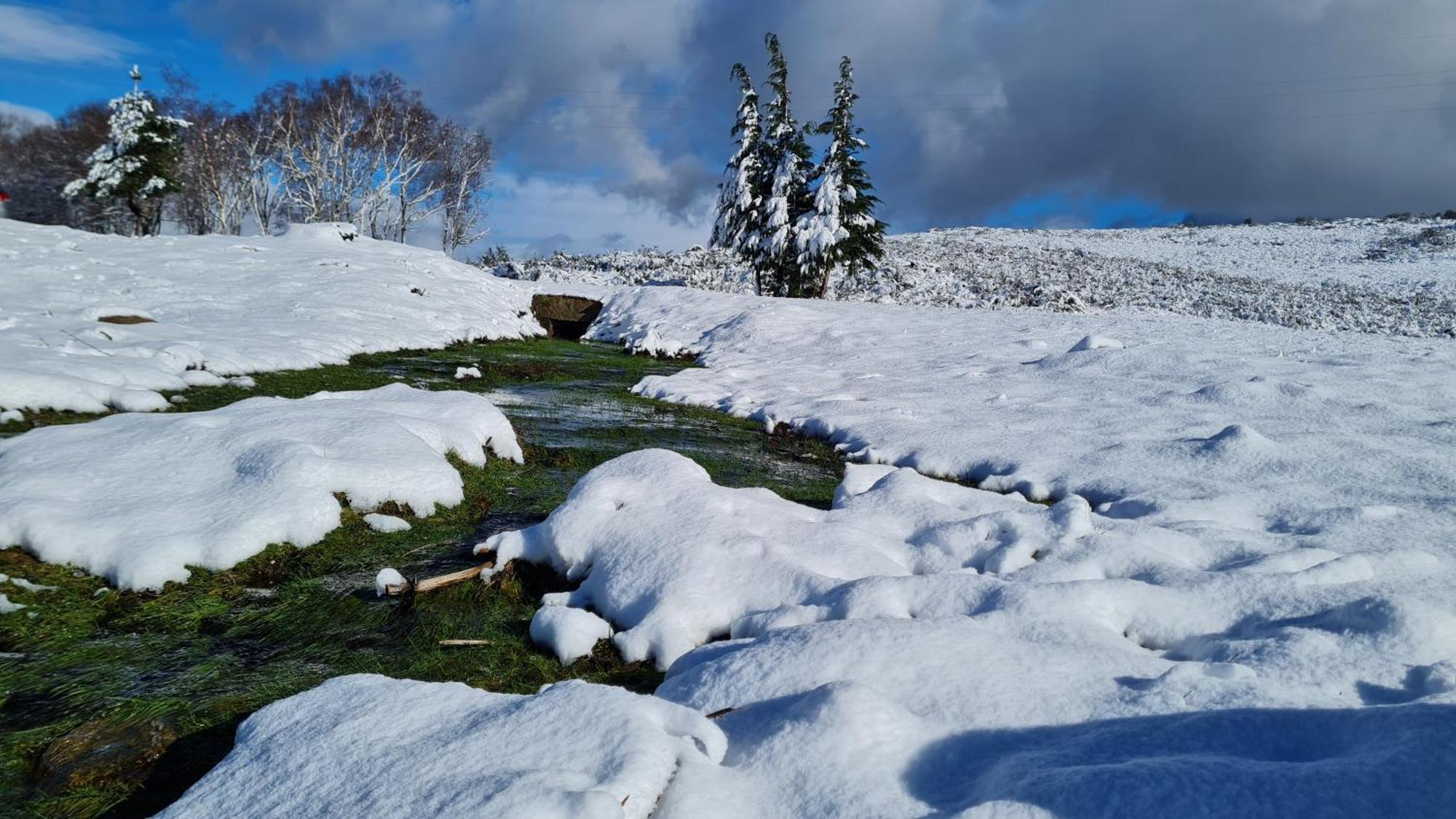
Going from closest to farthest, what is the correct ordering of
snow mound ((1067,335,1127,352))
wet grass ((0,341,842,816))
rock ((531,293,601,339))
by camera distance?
wet grass ((0,341,842,816)) < snow mound ((1067,335,1127,352)) < rock ((531,293,601,339))

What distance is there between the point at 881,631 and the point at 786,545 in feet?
4.32

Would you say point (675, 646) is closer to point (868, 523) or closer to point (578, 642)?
point (578, 642)

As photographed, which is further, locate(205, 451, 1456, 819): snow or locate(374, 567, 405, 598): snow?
locate(374, 567, 405, 598): snow

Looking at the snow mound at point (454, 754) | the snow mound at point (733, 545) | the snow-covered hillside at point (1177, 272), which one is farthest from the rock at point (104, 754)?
the snow-covered hillside at point (1177, 272)

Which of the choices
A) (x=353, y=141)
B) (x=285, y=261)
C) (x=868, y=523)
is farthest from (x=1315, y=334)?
(x=353, y=141)

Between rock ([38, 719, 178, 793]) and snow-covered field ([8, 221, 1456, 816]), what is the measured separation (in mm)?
590

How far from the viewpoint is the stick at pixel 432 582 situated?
13.0 feet

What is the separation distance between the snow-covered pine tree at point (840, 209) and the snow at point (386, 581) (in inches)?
795

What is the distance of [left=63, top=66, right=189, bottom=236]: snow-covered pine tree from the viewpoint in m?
27.1

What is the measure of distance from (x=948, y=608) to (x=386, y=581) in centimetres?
304

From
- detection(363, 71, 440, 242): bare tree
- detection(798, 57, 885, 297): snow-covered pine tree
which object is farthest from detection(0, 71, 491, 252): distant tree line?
detection(798, 57, 885, 297): snow-covered pine tree

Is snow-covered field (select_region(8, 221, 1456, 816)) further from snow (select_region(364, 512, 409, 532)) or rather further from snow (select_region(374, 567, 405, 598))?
snow (select_region(374, 567, 405, 598))

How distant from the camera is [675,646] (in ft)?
11.0

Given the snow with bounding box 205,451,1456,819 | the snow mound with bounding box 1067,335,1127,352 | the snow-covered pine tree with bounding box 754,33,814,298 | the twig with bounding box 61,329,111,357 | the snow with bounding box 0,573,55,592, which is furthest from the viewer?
the snow-covered pine tree with bounding box 754,33,814,298
